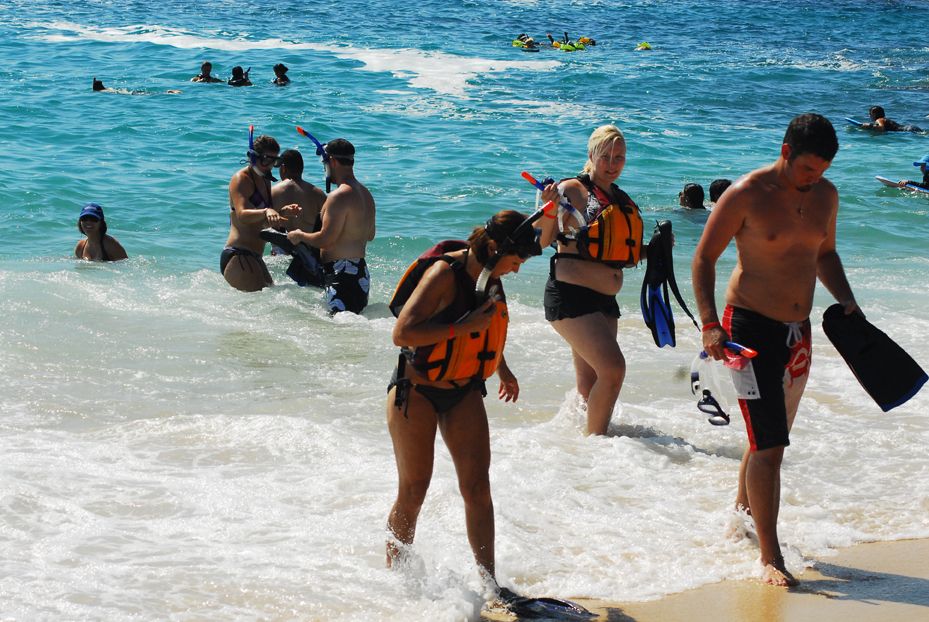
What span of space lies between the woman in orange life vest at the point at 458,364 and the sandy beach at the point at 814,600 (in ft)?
1.88

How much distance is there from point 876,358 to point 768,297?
614 millimetres

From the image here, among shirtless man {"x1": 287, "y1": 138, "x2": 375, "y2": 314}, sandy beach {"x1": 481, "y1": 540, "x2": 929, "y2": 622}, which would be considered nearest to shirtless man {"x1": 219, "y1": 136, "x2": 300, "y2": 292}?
shirtless man {"x1": 287, "y1": 138, "x2": 375, "y2": 314}

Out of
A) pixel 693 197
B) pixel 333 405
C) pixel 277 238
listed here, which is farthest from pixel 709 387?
pixel 693 197

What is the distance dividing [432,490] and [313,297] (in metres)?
4.49

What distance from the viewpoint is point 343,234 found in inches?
358

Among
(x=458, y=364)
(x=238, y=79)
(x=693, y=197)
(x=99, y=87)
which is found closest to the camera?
(x=458, y=364)

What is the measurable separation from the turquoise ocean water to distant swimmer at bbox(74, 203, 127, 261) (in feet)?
0.48

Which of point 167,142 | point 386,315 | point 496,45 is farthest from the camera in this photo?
point 496,45

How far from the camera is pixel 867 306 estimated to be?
10.4 m

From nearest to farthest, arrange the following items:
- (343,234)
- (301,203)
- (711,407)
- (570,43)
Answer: (711,407) → (343,234) → (301,203) → (570,43)

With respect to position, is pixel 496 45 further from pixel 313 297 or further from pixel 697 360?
pixel 697 360

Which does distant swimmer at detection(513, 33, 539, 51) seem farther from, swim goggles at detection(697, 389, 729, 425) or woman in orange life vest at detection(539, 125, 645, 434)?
swim goggles at detection(697, 389, 729, 425)

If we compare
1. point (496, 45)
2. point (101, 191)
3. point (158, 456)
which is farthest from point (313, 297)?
point (496, 45)

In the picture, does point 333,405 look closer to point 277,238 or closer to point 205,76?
point 277,238
